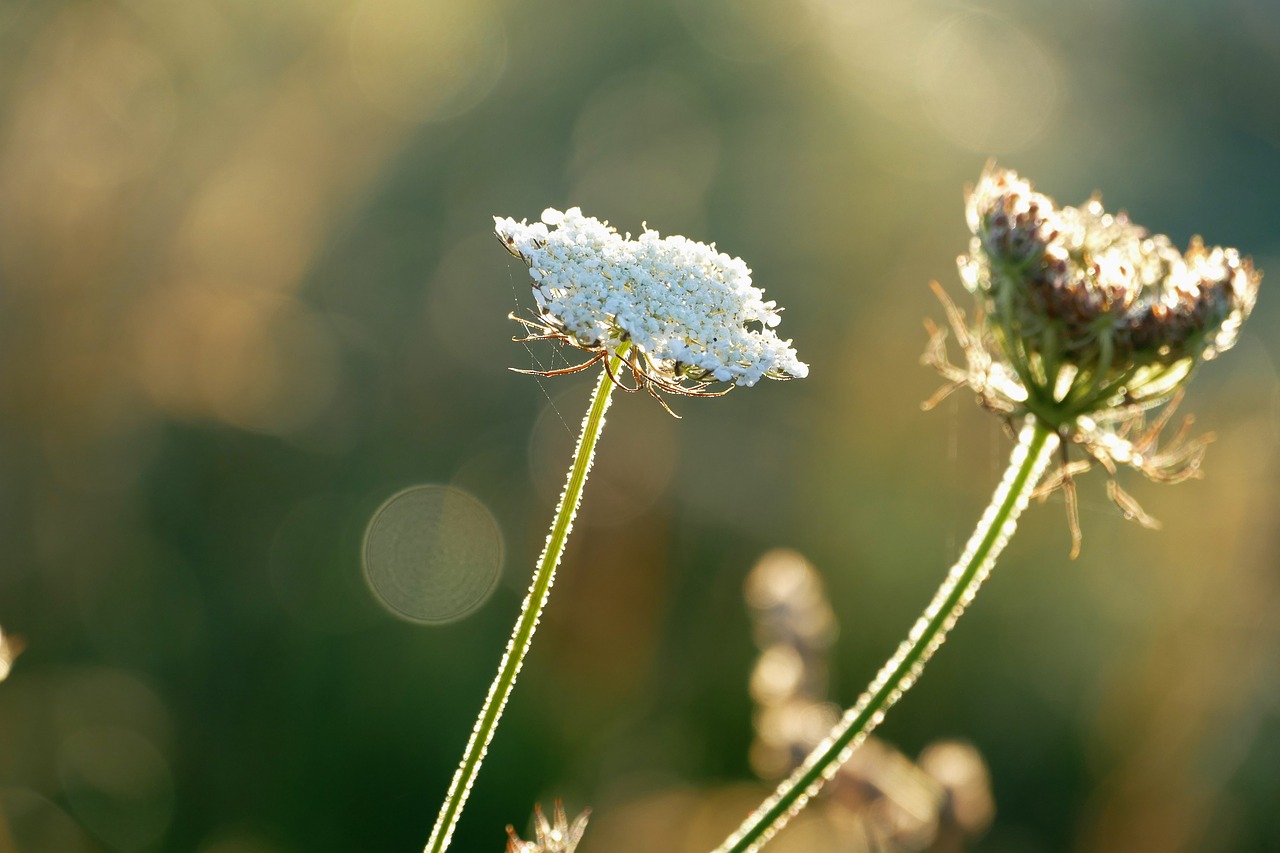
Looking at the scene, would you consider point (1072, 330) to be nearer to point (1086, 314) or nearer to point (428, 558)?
point (1086, 314)

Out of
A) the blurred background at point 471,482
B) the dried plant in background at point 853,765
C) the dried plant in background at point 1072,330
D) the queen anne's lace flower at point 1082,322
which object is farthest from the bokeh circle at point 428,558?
the queen anne's lace flower at point 1082,322

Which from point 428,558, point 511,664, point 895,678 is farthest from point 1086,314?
point 428,558

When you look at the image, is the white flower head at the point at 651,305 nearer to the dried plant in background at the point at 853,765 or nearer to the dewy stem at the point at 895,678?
the dewy stem at the point at 895,678

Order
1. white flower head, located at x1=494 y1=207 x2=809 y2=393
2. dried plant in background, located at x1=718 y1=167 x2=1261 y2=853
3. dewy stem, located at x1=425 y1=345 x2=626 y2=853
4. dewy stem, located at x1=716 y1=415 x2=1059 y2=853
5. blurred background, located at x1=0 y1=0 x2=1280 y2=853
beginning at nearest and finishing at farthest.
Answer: dewy stem, located at x1=425 y1=345 x2=626 y2=853
dewy stem, located at x1=716 y1=415 x2=1059 y2=853
white flower head, located at x1=494 y1=207 x2=809 y2=393
dried plant in background, located at x1=718 y1=167 x2=1261 y2=853
blurred background, located at x1=0 y1=0 x2=1280 y2=853

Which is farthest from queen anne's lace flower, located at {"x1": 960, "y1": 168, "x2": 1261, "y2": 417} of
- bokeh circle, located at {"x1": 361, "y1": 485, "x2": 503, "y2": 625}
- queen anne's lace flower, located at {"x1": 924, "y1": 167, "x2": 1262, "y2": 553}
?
bokeh circle, located at {"x1": 361, "y1": 485, "x2": 503, "y2": 625}

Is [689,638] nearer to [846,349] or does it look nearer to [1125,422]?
[846,349]

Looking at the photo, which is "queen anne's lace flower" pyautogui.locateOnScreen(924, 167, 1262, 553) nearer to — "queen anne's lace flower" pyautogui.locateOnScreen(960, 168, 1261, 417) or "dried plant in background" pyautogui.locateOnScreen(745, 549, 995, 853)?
"queen anne's lace flower" pyautogui.locateOnScreen(960, 168, 1261, 417)
